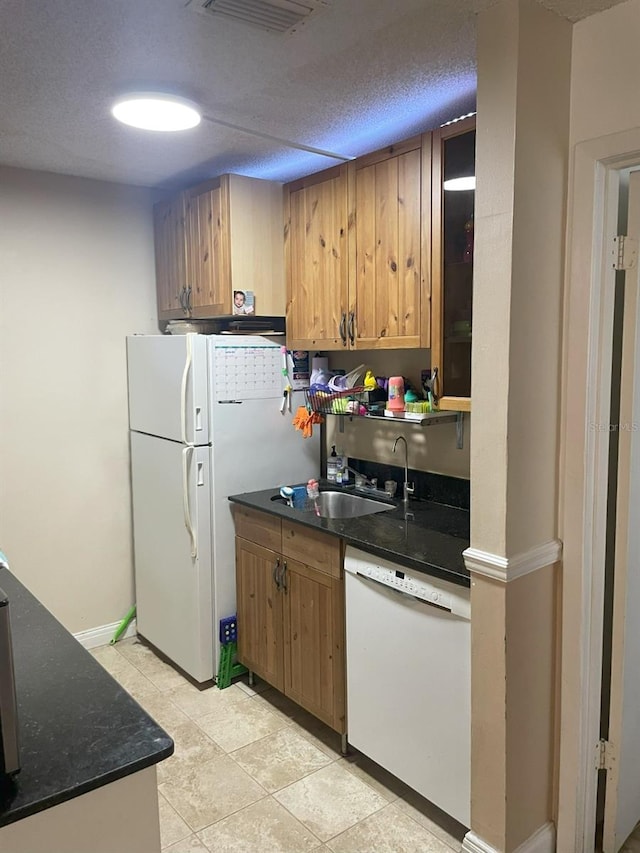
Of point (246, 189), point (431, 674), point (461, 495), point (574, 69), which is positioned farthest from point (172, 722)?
point (574, 69)

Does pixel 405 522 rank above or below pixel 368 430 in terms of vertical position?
below

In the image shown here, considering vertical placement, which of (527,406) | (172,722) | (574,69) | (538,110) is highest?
(574,69)

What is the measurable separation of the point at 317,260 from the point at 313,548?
124cm

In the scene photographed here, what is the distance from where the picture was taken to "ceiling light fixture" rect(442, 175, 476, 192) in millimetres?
2227

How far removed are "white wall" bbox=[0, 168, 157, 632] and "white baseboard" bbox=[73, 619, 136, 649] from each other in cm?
4

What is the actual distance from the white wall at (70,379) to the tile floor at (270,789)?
774 millimetres

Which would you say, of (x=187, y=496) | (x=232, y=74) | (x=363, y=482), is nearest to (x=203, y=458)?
(x=187, y=496)

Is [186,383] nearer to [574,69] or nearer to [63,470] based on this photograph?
[63,470]

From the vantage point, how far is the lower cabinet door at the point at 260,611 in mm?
2820

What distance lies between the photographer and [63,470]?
11.0ft

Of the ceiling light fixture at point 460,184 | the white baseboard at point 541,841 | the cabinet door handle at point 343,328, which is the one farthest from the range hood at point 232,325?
the white baseboard at point 541,841

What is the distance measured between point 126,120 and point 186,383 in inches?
42.2

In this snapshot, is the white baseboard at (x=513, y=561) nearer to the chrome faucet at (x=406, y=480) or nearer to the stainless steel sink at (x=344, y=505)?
the chrome faucet at (x=406, y=480)

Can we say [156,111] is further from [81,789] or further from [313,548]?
[81,789]
